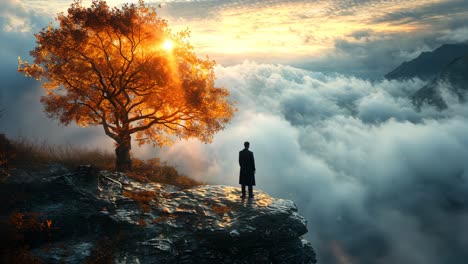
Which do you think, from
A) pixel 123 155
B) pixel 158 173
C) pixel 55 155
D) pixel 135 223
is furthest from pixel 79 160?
pixel 135 223

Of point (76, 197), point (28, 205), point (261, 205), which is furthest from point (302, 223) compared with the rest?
point (28, 205)

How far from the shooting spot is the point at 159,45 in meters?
21.7

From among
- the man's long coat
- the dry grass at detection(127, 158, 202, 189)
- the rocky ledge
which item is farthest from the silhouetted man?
the dry grass at detection(127, 158, 202, 189)

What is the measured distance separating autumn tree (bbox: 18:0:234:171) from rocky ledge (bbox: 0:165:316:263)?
6079 mm

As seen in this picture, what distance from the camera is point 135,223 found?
1341cm

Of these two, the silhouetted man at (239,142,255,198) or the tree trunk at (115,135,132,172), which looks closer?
the silhouetted man at (239,142,255,198)

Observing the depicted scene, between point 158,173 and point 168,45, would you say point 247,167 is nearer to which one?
point 158,173

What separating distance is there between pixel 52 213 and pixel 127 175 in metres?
6.94

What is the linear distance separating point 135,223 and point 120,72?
1293cm

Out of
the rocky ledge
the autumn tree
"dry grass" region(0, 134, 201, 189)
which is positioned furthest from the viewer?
the autumn tree

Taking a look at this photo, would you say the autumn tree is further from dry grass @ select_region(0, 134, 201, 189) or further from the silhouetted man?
the silhouetted man

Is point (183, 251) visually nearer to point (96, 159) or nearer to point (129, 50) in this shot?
point (96, 159)

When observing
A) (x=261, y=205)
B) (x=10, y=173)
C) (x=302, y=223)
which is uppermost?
(x=10, y=173)

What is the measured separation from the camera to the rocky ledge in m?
11.3
